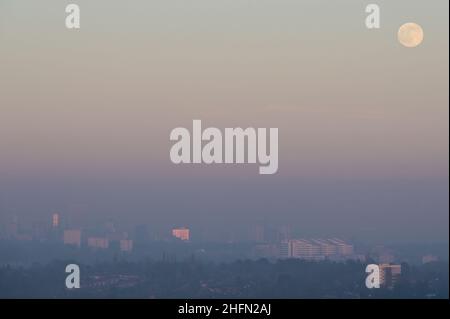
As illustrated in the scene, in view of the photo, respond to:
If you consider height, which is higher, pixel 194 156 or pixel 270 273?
pixel 194 156

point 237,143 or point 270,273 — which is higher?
point 237,143
